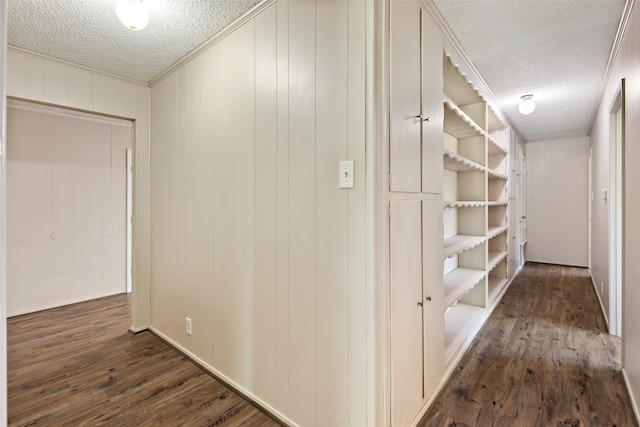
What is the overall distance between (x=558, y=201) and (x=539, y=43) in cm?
471

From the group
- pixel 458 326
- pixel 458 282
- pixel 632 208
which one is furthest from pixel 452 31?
pixel 458 326

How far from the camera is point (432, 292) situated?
187 cm

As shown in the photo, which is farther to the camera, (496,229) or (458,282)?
(496,229)

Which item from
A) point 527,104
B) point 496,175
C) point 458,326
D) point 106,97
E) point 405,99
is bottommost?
point 458,326

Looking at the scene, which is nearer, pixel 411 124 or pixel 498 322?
pixel 411 124

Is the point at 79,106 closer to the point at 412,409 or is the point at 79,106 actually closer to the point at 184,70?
the point at 184,70

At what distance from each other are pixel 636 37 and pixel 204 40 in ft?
8.70

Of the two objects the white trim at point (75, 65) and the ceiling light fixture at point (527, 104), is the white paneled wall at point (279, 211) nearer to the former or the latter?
the white trim at point (75, 65)

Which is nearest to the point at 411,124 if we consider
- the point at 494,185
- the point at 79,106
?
the point at 79,106

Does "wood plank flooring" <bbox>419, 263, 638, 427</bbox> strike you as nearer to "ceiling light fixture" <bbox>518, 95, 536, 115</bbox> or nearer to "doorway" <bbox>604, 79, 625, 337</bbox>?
"doorway" <bbox>604, 79, 625, 337</bbox>

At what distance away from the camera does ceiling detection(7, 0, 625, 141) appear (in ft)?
6.05

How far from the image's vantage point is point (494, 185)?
164 inches

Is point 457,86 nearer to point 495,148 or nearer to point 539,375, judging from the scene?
point 495,148

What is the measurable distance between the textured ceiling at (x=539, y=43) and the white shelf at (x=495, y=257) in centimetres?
182
